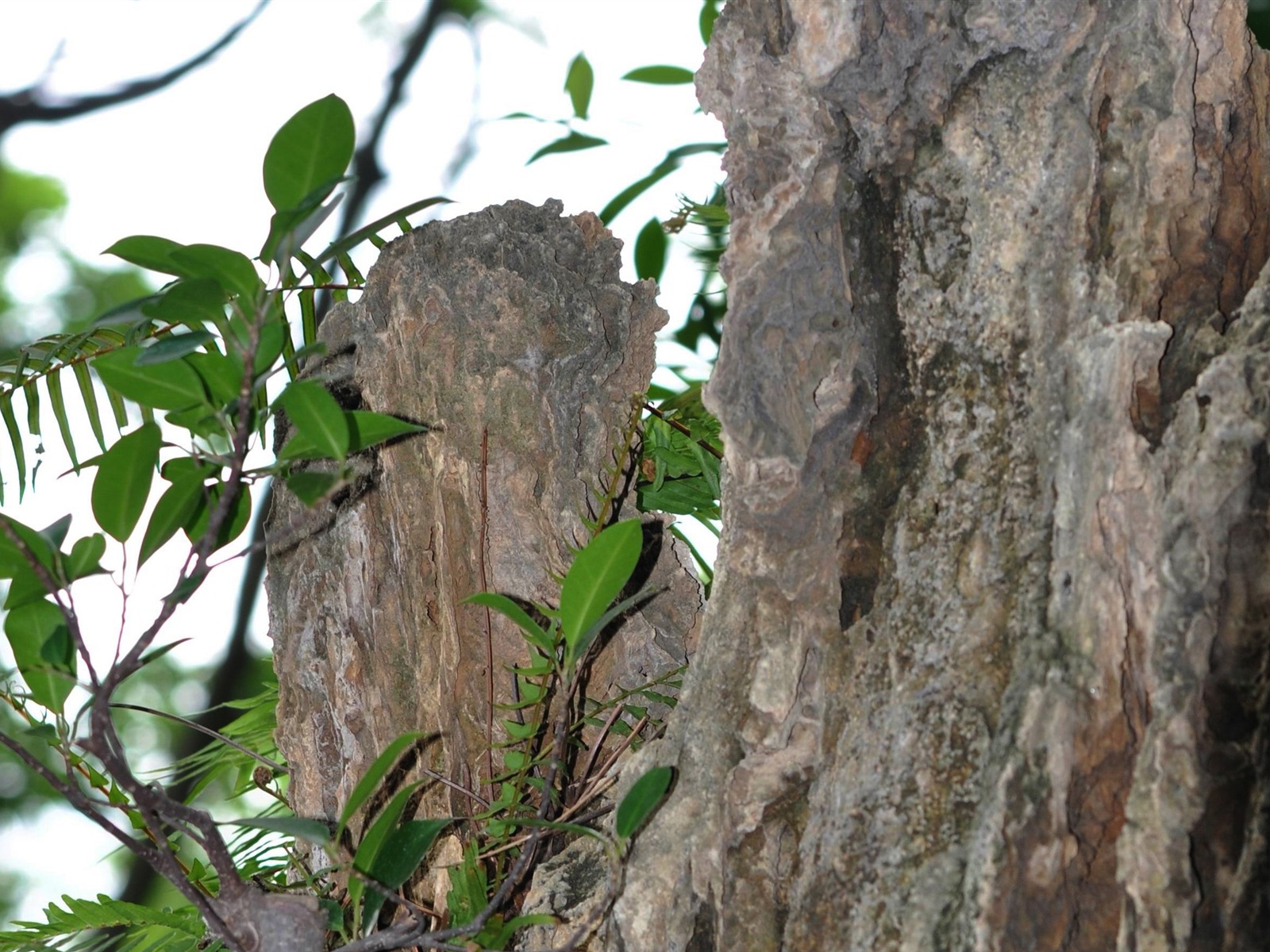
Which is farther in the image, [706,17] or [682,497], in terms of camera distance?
[706,17]

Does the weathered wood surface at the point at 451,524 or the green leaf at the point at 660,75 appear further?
the green leaf at the point at 660,75

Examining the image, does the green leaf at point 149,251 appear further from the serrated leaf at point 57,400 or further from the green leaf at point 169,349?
the serrated leaf at point 57,400

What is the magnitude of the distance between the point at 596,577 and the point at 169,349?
0.21 metres

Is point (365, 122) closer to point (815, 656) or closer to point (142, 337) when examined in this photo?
point (142, 337)

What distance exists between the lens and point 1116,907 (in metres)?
0.40

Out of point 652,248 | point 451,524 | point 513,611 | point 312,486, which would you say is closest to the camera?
point 312,486

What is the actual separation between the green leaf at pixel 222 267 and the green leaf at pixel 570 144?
0.61 metres

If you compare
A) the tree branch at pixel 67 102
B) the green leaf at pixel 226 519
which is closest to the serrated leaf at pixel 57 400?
the green leaf at pixel 226 519

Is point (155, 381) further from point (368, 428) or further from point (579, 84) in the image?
point (579, 84)

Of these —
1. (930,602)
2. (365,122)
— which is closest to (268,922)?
(930,602)

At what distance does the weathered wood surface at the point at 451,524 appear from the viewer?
2.18ft

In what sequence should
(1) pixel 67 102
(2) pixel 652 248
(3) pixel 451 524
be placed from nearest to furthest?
(3) pixel 451 524 < (2) pixel 652 248 < (1) pixel 67 102

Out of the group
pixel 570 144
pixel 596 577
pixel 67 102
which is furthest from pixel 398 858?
pixel 67 102

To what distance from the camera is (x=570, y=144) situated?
1.02 m
